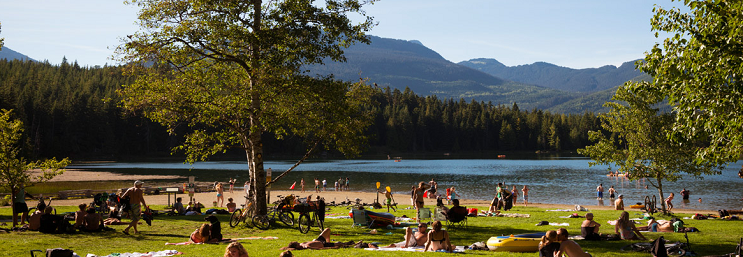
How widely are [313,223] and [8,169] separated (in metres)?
10.6

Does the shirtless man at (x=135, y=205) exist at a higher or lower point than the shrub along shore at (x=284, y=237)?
higher

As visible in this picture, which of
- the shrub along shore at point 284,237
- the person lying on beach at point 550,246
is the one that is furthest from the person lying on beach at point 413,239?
the person lying on beach at point 550,246

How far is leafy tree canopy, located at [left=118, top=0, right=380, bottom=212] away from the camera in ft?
58.1

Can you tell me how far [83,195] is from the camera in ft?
121

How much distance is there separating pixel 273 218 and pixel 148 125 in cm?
12646

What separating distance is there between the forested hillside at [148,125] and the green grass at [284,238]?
93.3 metres

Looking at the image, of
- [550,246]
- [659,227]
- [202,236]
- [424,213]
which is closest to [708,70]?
[550,246]

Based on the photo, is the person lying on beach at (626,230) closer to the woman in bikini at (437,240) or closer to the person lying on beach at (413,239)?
the woman in bikini at (437,240)

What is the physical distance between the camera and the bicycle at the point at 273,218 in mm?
18188

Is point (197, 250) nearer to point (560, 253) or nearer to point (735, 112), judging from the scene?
point (560, 253)

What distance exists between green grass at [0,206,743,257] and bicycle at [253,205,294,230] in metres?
0.30

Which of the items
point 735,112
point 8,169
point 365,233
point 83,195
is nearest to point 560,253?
point 735,112

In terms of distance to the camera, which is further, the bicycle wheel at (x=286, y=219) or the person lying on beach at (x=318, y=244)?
the bicycle wheel at (x=286, y=219)

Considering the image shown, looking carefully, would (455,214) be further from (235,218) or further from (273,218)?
(235,218)
